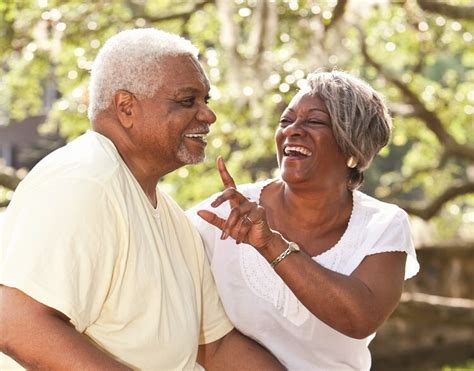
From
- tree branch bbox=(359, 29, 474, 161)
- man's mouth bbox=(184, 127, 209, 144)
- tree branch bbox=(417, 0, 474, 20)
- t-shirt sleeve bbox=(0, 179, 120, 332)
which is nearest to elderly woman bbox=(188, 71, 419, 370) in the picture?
man's mouth bbox=(184, 127, 209, 144)

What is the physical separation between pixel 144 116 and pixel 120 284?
48 cm

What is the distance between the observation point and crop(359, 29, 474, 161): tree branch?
28.4ft

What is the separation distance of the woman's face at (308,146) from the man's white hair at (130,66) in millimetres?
667

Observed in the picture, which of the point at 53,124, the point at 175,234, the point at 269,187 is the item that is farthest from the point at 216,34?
the point at 175,234

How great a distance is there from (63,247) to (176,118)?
22.1 inches

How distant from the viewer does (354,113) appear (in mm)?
3223

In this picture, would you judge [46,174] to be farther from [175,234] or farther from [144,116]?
[175,234]

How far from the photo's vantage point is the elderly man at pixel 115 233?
224 cm

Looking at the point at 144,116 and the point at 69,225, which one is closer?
the point at 69,225

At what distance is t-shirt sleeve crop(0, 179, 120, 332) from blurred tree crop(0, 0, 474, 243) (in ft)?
12.6

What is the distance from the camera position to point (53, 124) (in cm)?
945

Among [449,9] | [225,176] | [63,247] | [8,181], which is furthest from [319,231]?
[449,9]

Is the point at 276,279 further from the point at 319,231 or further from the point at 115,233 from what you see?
the point at 115,233

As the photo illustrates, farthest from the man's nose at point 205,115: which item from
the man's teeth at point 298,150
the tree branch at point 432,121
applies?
the tree branch at point 432,121
